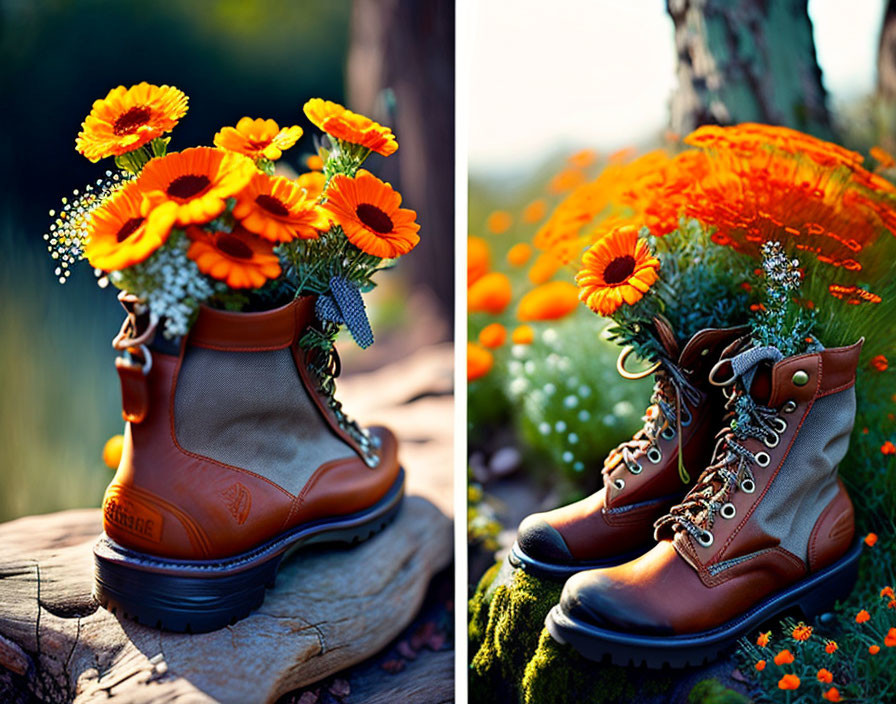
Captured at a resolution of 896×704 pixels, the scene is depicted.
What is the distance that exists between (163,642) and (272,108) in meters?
1.25

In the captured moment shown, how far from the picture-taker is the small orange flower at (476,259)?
7.14 ft

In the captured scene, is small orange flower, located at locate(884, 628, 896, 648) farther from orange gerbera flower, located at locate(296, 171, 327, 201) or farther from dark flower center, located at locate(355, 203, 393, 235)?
orange gerbera flower, located at locate(296, 171, 327, 201)

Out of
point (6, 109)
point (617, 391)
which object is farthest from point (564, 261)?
point (6, 109)

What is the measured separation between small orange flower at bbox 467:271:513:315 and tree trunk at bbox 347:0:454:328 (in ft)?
0.59

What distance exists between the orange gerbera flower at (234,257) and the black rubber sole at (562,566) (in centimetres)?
73

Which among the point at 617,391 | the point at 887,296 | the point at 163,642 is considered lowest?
the point at 163,642

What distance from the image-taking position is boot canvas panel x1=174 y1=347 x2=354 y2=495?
4.42 feet

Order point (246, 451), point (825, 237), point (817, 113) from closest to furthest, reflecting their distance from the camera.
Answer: point (246, 451) → point (825, 237) → point (817, 113)

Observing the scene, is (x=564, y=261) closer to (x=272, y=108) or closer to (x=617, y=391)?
(x=617, y=391)

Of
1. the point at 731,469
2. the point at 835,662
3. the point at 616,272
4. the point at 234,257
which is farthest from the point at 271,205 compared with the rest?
the point at 835,662

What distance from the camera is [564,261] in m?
1.85

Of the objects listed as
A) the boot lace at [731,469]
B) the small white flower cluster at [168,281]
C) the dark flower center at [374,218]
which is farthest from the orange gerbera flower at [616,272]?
the small white flower cluster at [168,281]

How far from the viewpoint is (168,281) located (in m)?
1.26

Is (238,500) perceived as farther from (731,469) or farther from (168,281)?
(731,469)
